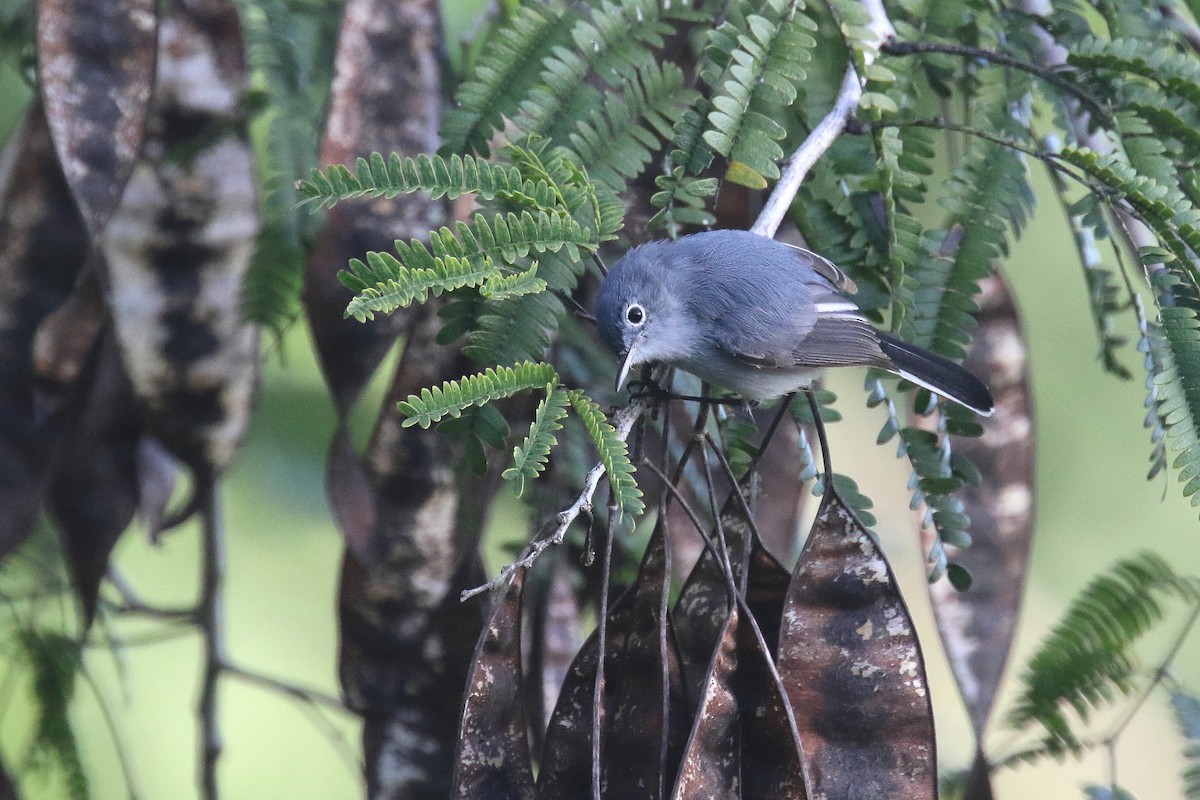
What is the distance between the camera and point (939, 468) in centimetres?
150

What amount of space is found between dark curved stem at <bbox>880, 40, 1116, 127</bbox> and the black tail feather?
403mm

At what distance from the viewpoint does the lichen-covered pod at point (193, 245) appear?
6.02ft

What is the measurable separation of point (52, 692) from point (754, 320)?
156 cm

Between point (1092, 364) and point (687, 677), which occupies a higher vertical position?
point (1092, 364)

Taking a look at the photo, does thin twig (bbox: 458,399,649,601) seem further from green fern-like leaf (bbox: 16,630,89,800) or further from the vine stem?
green fern-like leaf (bbox: 16,630,89,800)

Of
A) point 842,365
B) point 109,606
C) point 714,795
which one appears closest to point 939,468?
point 842,365

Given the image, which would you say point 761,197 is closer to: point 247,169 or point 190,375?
point 247,169

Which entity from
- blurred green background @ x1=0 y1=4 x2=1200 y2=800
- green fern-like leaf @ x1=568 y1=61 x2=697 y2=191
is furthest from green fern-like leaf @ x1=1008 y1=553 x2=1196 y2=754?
green fern-like leaf @ x1=568 y1=61 x2=697 y2=191

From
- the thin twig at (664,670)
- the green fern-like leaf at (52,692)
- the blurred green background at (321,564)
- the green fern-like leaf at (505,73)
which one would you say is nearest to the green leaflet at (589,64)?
the green fern-like leaf at (505,73)

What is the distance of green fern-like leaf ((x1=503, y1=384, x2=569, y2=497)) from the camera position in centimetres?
107

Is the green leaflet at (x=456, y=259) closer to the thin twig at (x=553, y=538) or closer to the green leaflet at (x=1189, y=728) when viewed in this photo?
the thin twig at (x=553, y=538)

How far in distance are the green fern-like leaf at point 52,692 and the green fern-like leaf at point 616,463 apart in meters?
1.44

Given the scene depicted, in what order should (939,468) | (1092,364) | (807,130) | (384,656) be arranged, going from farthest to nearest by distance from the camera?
(1092,364) → (384,656) → (807,130) → (939,468)

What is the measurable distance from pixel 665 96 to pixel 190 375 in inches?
37.7
